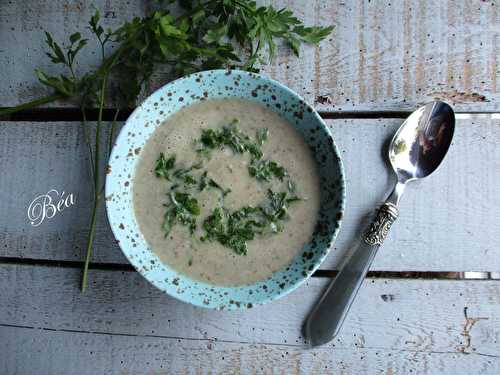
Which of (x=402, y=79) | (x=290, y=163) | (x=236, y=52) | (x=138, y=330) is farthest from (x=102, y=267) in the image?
(x=402, y=79)

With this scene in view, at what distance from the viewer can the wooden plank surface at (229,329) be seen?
1.59 meters

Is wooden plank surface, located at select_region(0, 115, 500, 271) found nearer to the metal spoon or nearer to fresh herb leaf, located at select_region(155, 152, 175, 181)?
the metal spoon

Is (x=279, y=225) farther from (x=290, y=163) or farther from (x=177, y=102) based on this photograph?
(x=177, y=102)

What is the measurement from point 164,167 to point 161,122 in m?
0.14

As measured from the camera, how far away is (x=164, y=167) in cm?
149

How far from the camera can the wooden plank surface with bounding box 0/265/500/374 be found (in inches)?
62.6

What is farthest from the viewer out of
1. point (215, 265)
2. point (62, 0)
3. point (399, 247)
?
point (62, 0)

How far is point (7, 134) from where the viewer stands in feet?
5.70

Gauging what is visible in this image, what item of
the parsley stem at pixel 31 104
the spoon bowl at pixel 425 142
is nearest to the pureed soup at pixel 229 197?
the spoon bowl at pixel 425 142

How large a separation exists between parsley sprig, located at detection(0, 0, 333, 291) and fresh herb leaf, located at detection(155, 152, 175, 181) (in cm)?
26

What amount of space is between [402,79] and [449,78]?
0.16 m

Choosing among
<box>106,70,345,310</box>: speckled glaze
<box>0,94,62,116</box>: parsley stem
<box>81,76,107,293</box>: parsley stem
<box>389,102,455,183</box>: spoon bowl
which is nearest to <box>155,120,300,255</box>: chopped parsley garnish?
<box>106,70,345,310</box>: speckled glaze

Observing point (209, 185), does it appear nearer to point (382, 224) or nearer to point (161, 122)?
point (161, 122)

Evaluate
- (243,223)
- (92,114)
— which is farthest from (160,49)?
(243,223)
